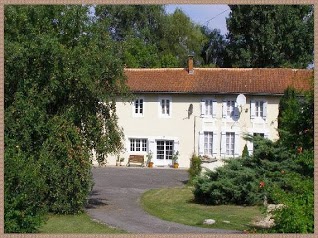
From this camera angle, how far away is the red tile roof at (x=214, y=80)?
122ft

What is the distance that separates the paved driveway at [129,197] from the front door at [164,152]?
84.4 inches

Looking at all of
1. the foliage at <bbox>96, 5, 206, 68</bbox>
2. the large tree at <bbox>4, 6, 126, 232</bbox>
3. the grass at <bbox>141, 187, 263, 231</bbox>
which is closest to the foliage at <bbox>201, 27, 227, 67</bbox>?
the foliage at <bbox>96, 5, 206, 68</bbox>

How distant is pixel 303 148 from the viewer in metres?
11.7

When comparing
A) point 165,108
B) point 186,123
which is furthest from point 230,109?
point 165,108

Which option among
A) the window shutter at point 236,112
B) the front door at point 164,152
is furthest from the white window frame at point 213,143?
the front door at point 164,152

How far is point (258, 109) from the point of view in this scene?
122 feet

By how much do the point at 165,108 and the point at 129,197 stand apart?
1467 cm

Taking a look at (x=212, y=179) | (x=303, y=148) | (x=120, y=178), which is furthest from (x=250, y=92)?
(x=303, y=148)

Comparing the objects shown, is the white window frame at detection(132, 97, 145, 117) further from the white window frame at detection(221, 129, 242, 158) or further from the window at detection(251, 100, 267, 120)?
the window at detection(251, 100, 267, 120)

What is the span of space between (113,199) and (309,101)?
44.0 ft

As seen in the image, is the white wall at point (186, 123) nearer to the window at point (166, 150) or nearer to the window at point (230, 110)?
the window at point (230, 110)

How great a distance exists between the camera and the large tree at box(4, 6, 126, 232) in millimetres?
18047

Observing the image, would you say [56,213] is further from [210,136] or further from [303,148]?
[210,136]

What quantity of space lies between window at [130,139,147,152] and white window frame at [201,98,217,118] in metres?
4.35
